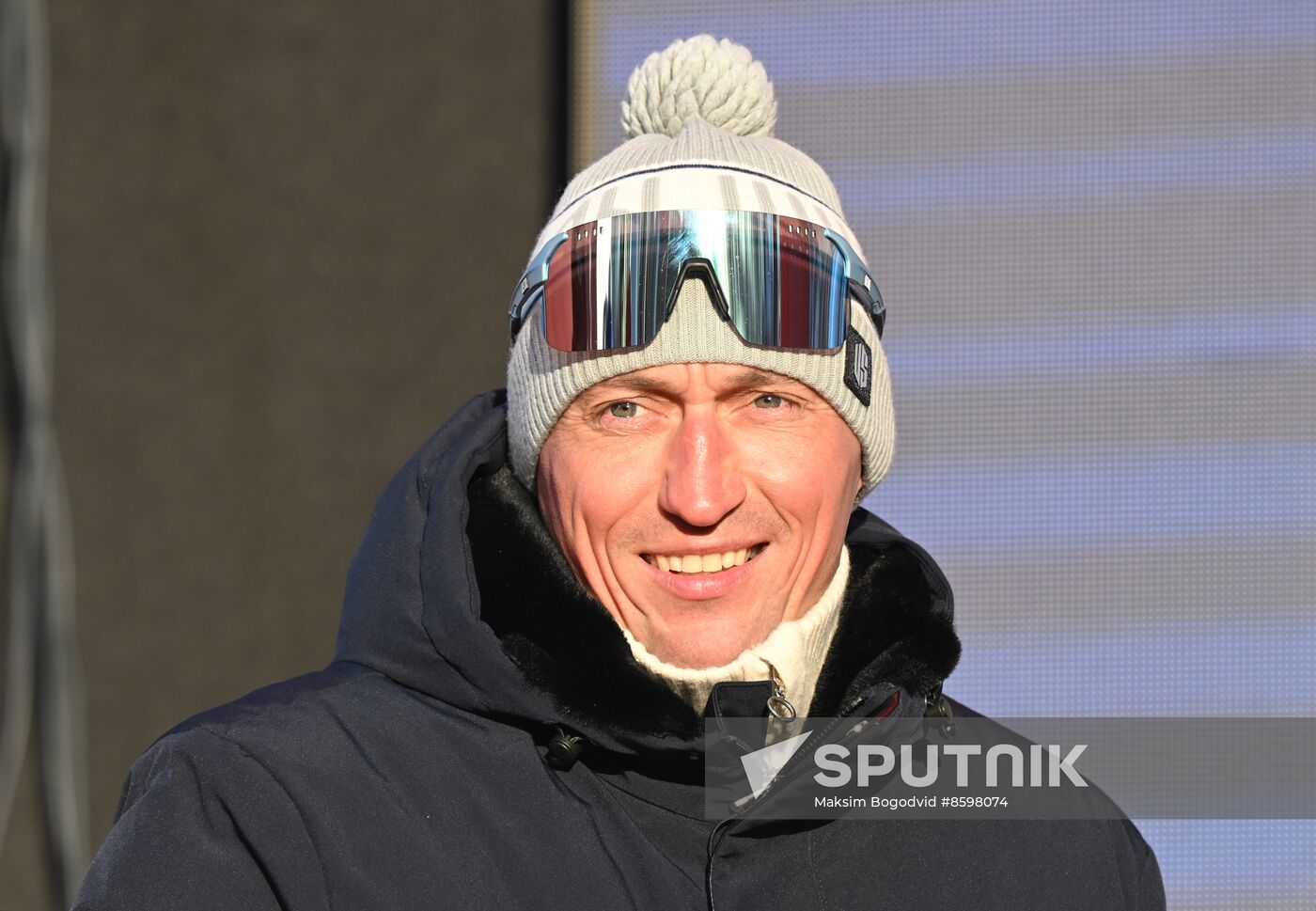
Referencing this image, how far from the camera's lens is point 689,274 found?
1492 mm

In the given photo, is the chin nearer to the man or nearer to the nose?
the man

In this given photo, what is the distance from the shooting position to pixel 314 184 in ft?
8.80

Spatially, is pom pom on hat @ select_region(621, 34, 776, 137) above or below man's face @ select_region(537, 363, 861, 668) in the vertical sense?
above

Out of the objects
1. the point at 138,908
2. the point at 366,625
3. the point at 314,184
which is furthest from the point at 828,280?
the point at 314,184

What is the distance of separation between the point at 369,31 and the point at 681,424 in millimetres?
1543

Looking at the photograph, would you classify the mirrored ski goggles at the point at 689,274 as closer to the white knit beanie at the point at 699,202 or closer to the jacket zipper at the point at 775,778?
the white knit beanie at the point at 699,202

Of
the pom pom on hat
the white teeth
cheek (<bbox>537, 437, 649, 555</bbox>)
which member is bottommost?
the white teeth

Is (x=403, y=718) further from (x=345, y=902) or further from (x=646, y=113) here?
(x=646, y=113)

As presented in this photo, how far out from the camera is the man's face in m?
1.44

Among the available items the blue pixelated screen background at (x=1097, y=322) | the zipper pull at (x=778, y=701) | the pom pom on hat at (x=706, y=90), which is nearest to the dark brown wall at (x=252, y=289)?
the blue pixelated screen background at (x=1097, y=322)

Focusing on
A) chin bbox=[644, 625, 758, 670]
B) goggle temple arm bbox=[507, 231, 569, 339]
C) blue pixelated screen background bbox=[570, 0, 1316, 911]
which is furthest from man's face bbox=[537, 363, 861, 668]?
blue pixelated screen background bbox=[570, 0, 1316, 911]

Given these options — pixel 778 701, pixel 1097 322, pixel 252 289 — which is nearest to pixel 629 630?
pixel 778 701

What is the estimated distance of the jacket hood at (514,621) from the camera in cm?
138

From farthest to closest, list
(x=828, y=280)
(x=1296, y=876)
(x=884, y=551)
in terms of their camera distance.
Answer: (x=1296, y=876), (x=884, y=551), (x=828, y=280)
